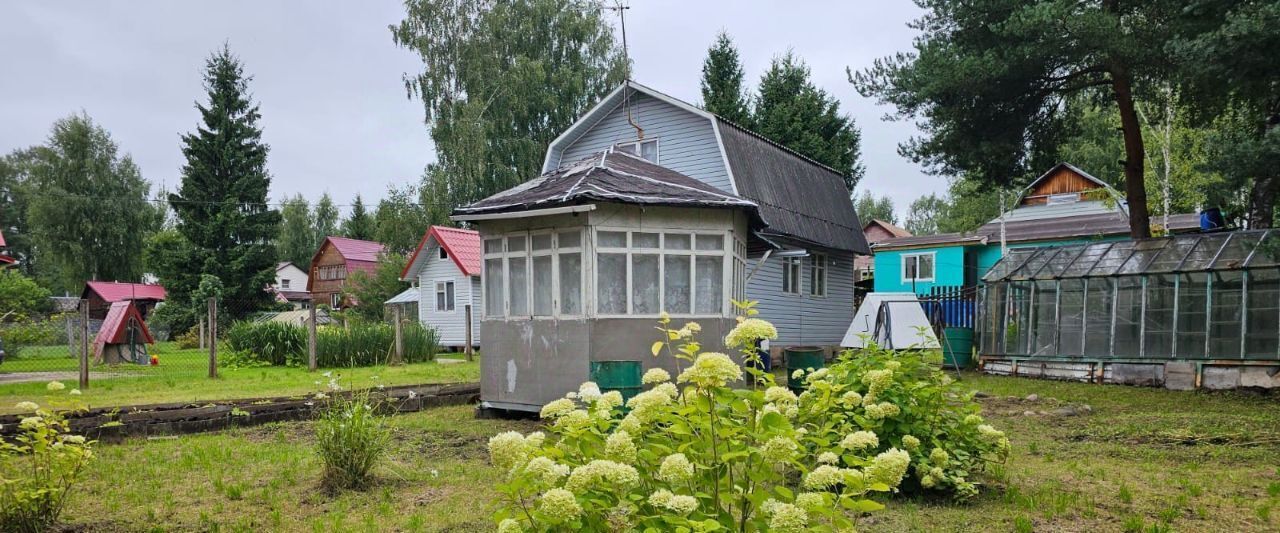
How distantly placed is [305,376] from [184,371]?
2981 millimetres

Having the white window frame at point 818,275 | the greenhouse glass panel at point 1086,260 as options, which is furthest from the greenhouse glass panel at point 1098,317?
the white window frame at point 818,275

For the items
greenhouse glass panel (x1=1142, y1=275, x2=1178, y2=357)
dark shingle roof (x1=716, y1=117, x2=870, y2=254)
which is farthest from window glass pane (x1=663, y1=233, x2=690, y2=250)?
greenhouse glass panel (x1=1142, y1=275, x2=1178, y2=357)

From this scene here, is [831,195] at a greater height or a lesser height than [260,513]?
greater

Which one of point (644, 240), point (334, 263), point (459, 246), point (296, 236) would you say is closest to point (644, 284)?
point (644, 240)

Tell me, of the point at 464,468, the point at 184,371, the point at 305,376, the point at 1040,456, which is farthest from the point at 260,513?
the point at 184,371

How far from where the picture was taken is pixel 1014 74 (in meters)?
12.5

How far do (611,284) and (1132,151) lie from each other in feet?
37.1

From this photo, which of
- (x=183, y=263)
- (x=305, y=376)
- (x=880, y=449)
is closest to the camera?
(x=880, y=449)

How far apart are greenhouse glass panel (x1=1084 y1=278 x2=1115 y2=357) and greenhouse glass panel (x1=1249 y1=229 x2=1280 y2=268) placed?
2084mm

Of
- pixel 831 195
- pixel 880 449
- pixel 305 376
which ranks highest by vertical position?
pixel 831 195

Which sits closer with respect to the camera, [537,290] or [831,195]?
[537,290]

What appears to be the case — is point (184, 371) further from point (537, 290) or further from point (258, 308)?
point (258, 308)

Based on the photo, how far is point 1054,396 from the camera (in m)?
11.1

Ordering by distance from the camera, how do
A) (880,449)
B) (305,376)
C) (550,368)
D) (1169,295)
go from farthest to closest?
1. (305,376)
2. (1169,295)
3. (550,368)
4. (880,449)
